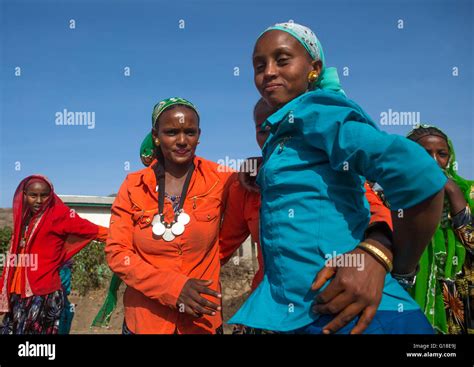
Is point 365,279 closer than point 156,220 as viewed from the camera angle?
Yes

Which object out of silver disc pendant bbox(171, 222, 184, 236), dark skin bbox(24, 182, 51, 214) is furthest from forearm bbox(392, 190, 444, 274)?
dark skin bbox(24, 182, 51, 214)

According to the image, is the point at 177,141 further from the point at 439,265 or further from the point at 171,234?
the point at 439,265

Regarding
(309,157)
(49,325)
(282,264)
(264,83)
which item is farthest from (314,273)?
(49,325)

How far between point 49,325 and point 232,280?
529cm

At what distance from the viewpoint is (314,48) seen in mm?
1729

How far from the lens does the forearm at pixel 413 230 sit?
4.12 ft

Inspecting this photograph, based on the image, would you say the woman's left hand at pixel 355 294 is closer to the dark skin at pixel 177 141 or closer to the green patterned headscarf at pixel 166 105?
the dark skin at pixel 177 141

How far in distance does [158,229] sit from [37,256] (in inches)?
111

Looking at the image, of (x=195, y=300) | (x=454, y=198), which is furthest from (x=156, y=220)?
(x=454, y=198)

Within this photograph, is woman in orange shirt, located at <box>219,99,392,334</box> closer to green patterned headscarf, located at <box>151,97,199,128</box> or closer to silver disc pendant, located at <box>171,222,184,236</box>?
silver disc pendant, located at <box>171,222,184,236</box>

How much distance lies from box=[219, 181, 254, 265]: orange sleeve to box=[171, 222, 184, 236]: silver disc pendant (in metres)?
0.29

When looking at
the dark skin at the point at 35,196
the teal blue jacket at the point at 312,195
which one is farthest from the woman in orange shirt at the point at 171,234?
the dark skin at the point at 35,196
